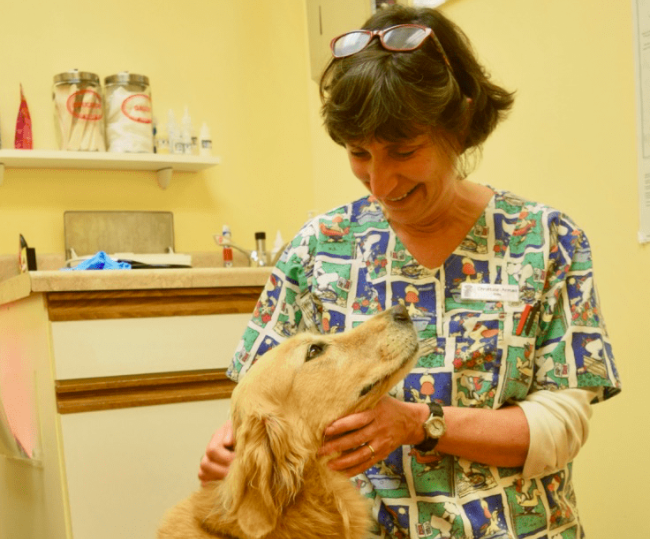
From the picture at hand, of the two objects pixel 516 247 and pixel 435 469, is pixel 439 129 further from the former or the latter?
pixel 435 469

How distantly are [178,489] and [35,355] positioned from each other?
0.56 meters

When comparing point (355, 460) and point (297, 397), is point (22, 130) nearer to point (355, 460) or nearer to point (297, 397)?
point (297, 397)

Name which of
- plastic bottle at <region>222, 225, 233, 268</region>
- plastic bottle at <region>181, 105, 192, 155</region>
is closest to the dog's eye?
plastic bottle at <region>222, 225, 233, 268</region>

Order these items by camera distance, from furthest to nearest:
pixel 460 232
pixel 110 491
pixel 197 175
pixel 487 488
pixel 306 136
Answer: pixel 306 136
pixel 197 175
pixel 110 491
pixel 460 232
pixel 487 488

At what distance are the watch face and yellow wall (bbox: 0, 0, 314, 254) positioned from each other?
214 cm

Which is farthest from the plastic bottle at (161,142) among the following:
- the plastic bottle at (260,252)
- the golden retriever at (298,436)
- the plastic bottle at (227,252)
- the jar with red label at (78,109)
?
the golden retriever at (298,436)

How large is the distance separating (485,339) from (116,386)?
122cm

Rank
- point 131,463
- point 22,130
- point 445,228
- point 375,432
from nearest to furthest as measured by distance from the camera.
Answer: point 375,432 < point 445,228 < point 131,463 < point 22,130

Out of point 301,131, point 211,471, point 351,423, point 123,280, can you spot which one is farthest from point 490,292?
point 301,131

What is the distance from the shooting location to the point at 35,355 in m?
2.03

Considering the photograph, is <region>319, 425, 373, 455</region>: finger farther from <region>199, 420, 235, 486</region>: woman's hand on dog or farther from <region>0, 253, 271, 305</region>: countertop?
<region>0, 253, 271, 305</region>: countertop

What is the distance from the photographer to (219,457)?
1.16 metres

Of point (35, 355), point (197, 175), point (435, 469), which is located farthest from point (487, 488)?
→ point (197, 175)

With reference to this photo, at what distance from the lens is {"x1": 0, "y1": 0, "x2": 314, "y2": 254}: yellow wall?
2771 millimetres
